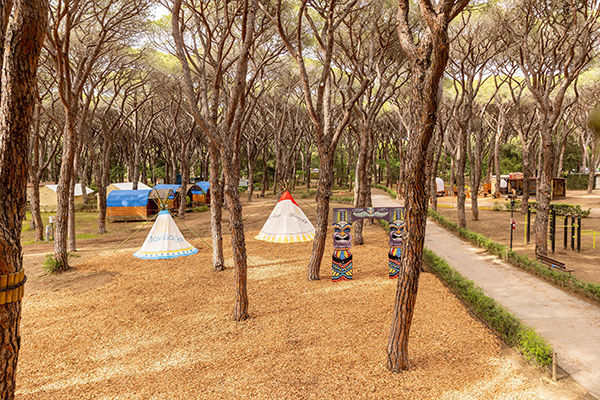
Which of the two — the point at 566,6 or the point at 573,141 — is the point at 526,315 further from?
the point at 573,141

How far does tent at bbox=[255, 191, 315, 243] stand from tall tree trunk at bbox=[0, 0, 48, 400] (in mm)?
7850

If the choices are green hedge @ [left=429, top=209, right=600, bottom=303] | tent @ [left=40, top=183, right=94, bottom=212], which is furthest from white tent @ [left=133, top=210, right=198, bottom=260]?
tent @ [left=40, top=183, right=94, bottom=212]

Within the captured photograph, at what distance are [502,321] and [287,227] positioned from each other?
20.3ft

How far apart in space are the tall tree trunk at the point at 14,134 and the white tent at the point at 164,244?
20.7 feet

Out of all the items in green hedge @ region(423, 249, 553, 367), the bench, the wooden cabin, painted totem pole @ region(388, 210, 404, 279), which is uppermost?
the wooden cabin

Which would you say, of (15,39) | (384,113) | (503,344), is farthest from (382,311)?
(384,113)

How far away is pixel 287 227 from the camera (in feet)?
35.6

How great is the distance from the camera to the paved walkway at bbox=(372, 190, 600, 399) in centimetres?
541

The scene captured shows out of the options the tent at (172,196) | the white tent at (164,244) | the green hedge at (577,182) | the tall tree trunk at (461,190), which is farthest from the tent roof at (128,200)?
the green hedge at (577,182)

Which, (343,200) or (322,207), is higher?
(322,207)

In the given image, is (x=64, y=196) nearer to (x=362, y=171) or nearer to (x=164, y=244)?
(x=164, y=244)

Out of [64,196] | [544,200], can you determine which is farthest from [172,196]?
[544,200]

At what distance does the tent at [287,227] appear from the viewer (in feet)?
34.9

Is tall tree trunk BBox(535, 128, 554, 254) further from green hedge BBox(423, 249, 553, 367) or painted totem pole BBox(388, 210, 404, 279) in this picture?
painted totem pole BBox(388, 210, 404, 279)
